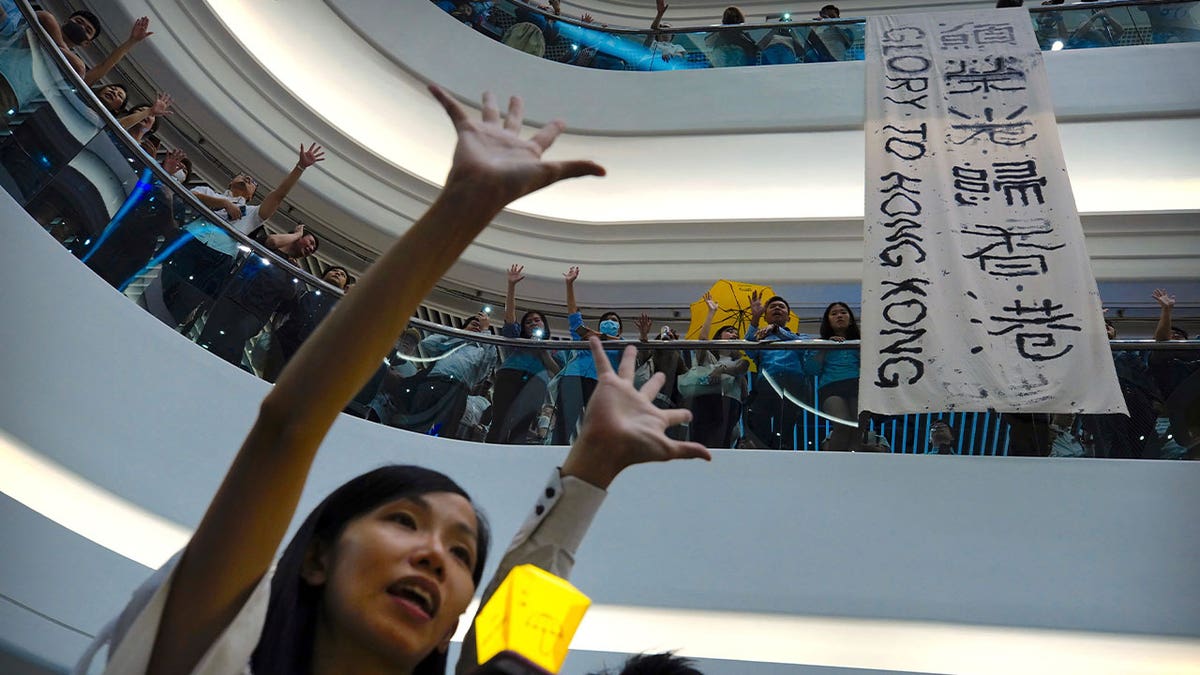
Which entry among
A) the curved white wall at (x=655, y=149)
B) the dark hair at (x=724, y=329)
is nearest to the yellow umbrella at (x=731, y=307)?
the dark hair at (x=724, y=329)

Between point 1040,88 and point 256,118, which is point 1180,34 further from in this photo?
point 256,118

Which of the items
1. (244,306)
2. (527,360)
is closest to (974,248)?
(527,360)

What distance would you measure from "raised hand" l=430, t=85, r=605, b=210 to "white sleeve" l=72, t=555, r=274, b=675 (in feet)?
1.69

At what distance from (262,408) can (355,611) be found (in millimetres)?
331

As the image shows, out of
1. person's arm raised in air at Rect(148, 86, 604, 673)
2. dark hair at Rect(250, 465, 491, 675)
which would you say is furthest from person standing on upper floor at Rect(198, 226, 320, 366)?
person's arm raised in air at Rect(148, 86, 604, 673)

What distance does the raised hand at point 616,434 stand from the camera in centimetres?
172

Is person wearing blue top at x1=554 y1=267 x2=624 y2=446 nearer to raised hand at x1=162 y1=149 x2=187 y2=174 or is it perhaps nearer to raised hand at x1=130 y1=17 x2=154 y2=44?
raised hand at x1=162 y1=149 x2=187 y2=174

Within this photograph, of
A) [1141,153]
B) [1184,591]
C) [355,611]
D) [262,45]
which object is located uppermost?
[1141,153]

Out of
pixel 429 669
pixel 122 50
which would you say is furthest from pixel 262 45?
pixel 429 669

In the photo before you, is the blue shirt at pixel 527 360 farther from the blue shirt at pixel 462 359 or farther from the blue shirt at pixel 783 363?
the blue shirt at pixel 783 363

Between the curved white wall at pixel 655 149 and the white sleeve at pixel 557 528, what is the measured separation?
7948 millimetres

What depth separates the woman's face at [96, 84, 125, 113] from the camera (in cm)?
599

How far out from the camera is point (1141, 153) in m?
10.3

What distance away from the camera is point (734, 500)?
5.66 m
